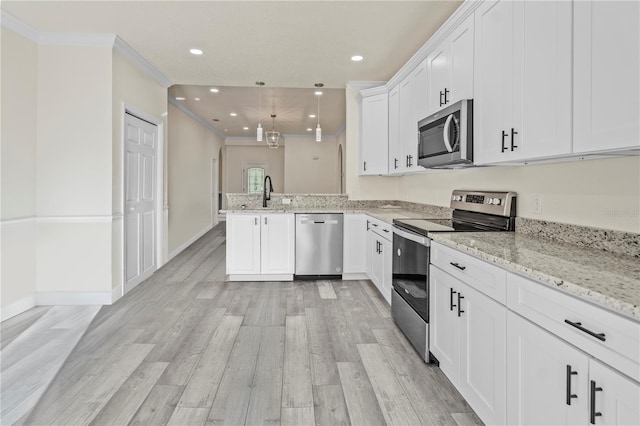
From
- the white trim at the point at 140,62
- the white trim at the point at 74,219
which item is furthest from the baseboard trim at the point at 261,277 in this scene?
the white trim at the point at 140,62

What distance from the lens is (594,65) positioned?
1.40 meters

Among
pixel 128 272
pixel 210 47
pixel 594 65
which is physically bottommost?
pixel 128 272

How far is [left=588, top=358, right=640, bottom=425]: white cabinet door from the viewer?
915 millimetres

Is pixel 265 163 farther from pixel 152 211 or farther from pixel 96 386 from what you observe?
pixel 96 386

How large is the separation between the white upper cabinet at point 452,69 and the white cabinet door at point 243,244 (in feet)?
7.96

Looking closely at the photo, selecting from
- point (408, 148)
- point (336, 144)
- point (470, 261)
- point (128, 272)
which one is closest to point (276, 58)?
point (408, 148)

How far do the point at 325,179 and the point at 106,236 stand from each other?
25.2ft

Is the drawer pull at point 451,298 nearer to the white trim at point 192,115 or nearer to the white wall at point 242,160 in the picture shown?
the white trim at point 192,115

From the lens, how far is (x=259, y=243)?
14.6ft

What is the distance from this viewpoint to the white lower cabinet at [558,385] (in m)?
0.97

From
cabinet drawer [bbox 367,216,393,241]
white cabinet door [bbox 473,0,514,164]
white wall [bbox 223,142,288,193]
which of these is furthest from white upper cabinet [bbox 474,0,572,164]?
white wall [bbox 223,142,288,193]

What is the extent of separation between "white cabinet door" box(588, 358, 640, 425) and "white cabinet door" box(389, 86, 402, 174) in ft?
10.3

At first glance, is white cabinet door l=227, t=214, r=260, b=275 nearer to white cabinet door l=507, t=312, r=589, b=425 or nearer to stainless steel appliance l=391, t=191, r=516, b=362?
stainless steel appliance l=391, t=191, r=516, b=362

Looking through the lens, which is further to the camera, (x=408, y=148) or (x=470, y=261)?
(x=408, y=148)
